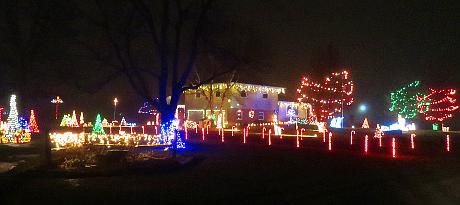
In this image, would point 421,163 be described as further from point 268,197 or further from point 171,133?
point 171,133

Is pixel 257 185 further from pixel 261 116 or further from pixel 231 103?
pixel 261 116

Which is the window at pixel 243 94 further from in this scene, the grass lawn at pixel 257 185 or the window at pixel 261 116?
the grass lawn at pixel 257 185

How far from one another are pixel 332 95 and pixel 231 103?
16.5m

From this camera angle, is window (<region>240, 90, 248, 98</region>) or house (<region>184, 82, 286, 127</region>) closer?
house (<region>184, 82, 286, 127</region>)

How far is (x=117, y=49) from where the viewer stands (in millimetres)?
22812

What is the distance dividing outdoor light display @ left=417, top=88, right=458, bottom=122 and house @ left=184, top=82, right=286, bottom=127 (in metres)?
21.9

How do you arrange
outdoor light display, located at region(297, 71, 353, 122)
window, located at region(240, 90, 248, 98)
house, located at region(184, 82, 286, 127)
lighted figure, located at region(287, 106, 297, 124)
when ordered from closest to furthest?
house, located at region(184, 82, 286, 127)
window, located at region(240, 90, 248, 98)
outdoor light display, located at region(297, 71, 353, 122)
lighted figure, located at region(287, 106, 297, 124)

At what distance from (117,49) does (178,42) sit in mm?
2954

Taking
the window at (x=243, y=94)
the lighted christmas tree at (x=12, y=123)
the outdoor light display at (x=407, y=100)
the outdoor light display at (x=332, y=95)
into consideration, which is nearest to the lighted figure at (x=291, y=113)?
the outdoor light display at (x=332, y=95)

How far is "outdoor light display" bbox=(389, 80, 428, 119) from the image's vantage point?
2869 inches

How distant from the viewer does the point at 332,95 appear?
6794 cm

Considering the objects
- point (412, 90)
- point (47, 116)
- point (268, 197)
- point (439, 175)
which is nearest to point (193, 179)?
point (268, 197)

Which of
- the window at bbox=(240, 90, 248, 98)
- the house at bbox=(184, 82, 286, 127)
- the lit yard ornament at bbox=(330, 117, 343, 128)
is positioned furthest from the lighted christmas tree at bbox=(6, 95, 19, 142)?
the lit yard ornament at bbox=(330, 117, 343, 128)

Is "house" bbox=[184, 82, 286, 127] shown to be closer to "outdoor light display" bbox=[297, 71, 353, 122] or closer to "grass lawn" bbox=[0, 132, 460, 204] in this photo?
"outdoor light display" bbox=[297, 71, 353, 122]
